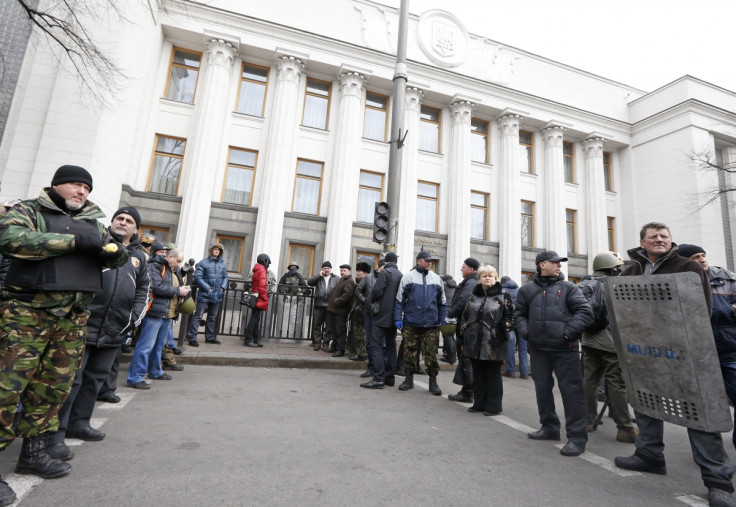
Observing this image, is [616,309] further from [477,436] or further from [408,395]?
[408,395]

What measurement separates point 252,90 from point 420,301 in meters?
15.5

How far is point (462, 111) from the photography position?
19.5m

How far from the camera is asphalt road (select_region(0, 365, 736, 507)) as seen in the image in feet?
8.04

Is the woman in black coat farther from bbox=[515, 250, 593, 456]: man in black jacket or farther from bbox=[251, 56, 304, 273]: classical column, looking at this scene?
bbox=[251, 56, 304, 273]: classical column

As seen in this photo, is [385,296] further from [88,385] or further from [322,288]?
[88,385]

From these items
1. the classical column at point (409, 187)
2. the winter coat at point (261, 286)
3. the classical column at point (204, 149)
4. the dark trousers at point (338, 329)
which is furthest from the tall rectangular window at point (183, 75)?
the dark trousers at point (338, 329)

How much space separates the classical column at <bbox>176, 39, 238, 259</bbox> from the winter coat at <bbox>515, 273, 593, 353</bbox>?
13.6 meters

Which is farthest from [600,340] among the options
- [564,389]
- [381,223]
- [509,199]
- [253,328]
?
[509,199]

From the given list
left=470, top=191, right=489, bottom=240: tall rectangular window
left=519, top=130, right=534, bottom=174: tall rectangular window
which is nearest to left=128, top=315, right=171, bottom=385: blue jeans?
left=470, top=191, right=489, bottom=240: tall rectangular window

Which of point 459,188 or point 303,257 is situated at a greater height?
point 459,188

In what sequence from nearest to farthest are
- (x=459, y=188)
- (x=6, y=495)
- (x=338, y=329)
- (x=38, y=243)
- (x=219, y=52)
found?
(x=6, y=495), (x=38, y=243), (x=338, y=329), (x=219, y=52), (x=459, y=188)

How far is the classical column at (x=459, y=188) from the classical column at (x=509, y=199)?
223 centimetres

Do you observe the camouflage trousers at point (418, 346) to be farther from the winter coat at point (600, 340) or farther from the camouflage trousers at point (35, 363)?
the camouflage trousers at point (35, 363)

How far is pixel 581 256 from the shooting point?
21203 mm
